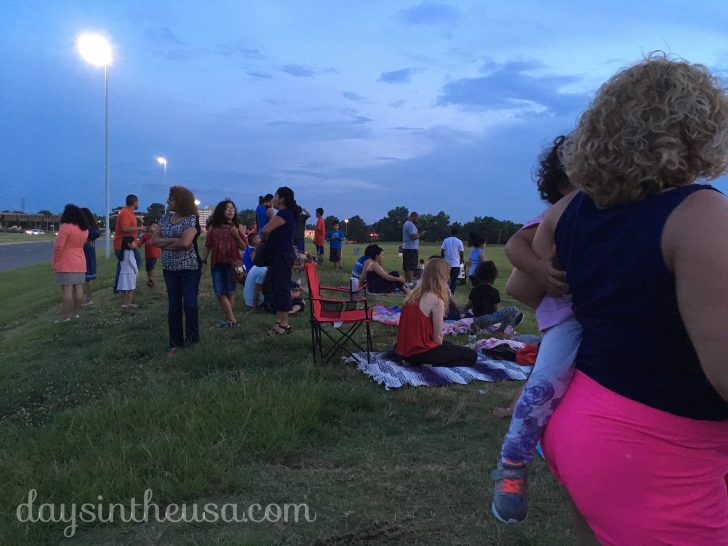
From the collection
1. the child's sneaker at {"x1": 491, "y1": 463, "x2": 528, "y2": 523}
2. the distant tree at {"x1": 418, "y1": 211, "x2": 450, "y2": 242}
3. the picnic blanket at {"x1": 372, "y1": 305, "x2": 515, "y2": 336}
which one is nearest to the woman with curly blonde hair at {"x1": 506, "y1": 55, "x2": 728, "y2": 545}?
the child's sneaker at {"x1": 491, "y1": 463, "x2": 528, "y2": 523}

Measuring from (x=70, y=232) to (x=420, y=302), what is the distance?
573 cm

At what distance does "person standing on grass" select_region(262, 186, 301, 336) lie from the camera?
6.94 meters

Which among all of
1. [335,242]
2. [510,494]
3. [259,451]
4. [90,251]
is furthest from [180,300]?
[335,242]

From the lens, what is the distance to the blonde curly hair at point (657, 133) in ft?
3.68

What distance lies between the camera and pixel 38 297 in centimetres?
1311

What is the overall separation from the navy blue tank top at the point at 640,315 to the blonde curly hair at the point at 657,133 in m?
0.04

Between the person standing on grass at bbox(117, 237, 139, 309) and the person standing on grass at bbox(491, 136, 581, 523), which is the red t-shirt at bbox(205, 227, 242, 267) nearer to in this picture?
the person standing on grass at bbox(117, 237, 139, 309)

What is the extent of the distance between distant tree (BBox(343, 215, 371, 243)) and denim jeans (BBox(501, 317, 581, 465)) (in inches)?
2733

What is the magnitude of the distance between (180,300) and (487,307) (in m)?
4.47

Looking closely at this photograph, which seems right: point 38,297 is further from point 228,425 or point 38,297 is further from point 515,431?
point 515,431

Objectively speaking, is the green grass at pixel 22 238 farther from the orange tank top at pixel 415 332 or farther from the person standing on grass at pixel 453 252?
the orange tank top at pixel 415 332

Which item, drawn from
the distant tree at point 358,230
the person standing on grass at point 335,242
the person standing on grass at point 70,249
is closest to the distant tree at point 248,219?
the person standing on grass at point 335,242

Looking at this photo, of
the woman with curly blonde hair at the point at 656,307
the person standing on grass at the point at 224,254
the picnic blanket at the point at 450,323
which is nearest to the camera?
the woman with curly blonde hair at the point at 656,307

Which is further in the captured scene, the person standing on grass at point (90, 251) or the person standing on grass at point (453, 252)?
the person standing on grass at point (453, 252)
